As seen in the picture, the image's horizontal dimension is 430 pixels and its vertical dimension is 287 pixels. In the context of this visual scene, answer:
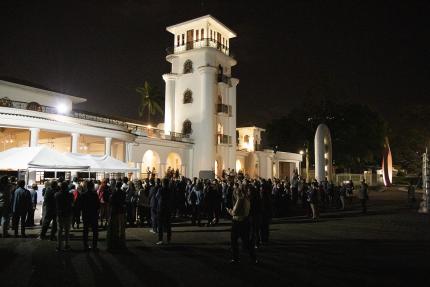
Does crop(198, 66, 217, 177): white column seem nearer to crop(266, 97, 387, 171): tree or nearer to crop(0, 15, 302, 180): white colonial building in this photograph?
crop(0, 15, 302, 180): white colonial building

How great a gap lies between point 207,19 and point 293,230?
28.4 m

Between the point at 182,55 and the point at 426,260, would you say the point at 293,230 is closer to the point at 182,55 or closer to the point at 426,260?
the point at 426,260

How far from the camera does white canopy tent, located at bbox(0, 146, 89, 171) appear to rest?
43.8 feet

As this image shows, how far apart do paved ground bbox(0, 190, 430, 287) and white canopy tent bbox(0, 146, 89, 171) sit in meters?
2.54

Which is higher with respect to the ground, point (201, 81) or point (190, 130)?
point (201, 81)

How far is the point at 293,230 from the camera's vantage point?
13.4 m

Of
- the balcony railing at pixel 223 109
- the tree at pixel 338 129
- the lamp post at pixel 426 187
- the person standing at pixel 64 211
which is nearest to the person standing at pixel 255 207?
the person standing at pixel 64 211

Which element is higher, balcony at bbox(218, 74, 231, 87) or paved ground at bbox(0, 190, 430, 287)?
balcony at bbox(218, 74, 231, 87)

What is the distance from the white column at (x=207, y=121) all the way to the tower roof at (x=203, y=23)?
205 inches

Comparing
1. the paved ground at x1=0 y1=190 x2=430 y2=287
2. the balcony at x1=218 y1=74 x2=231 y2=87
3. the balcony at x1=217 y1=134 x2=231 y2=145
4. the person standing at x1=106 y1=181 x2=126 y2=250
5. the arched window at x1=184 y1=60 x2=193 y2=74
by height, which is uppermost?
the arched window at x1=184 y1=60 x2=193 y2=74

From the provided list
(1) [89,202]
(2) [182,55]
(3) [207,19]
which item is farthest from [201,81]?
(1) [89,202]

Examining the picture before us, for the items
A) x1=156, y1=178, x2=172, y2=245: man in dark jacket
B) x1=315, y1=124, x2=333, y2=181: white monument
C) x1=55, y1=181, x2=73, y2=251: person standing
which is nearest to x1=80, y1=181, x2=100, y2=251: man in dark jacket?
x1=55, y1=181, x2=73, y2=251: person standing

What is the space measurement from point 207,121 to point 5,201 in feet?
83.3

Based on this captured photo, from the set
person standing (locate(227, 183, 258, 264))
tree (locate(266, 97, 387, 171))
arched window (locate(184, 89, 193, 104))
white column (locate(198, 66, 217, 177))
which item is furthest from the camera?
tree (locate(266, 97, 387, 171))
